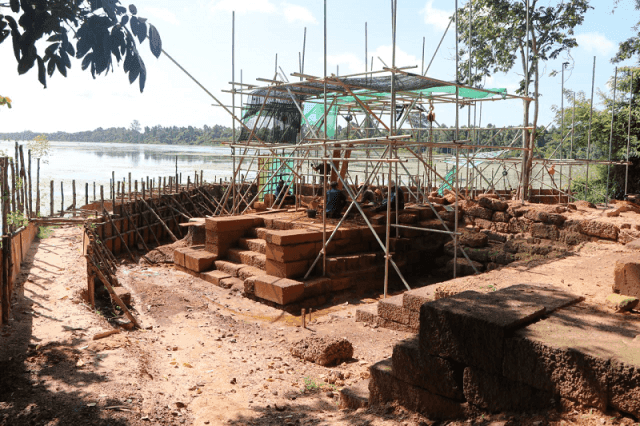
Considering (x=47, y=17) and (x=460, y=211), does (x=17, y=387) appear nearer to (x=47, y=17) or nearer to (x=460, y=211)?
(x=47, y=17)

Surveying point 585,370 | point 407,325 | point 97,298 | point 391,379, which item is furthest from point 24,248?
Answer: point 585,370

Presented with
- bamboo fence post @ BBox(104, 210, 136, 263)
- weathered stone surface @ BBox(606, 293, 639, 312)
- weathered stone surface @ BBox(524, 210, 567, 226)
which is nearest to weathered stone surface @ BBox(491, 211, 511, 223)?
weathered stone surface @ BBox(524, 210, 567, 226)

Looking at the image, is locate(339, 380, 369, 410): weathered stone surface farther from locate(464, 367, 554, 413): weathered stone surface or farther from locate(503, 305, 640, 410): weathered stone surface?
locate(503, 305, 640, 410): weathered stone surface

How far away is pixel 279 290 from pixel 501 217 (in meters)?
6.34

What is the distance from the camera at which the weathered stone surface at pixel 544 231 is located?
10893 millimetres

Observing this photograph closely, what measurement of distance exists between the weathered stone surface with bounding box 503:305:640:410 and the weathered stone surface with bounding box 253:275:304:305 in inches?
229

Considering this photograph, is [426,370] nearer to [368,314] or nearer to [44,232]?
[368,314]

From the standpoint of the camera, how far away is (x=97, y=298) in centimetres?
836

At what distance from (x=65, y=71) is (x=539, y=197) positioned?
17.5m

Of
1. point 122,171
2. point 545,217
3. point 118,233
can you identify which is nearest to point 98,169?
point 122,171

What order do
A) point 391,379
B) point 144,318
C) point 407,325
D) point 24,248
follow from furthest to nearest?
point 24,248
point 144,318
point 407,325
point 391,379

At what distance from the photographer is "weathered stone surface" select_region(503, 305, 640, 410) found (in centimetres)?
292

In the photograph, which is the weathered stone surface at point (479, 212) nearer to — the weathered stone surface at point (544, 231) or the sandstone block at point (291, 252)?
the weathered stone surface at point (544, 231)

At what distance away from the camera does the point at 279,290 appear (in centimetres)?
890
